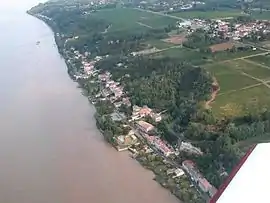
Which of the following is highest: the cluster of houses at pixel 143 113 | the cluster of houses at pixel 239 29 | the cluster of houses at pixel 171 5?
the cluster of houses at pixel 143 113


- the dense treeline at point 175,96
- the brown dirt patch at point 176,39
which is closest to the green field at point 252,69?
the dense treeline at point 175,96

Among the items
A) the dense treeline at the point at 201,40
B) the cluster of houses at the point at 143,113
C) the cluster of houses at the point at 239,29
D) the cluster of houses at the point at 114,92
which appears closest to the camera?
the cluster of houses at the point at 143,113

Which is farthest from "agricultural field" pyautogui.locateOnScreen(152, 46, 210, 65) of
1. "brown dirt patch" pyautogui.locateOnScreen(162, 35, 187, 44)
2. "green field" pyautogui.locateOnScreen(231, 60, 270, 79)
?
"green field" pyautogui.locateOnScreen(231, 60, 270, 79)

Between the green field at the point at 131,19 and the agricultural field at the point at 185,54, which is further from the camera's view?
the green field at the point at 131,19

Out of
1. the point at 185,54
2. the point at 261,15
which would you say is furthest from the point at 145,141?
the point at 261,15

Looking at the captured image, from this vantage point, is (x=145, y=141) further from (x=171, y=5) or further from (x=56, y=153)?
(x=171, y=5)

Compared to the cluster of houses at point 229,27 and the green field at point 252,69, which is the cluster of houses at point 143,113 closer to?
the green field at point 252,69

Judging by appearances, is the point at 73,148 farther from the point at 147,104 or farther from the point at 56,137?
the point at 147,104
